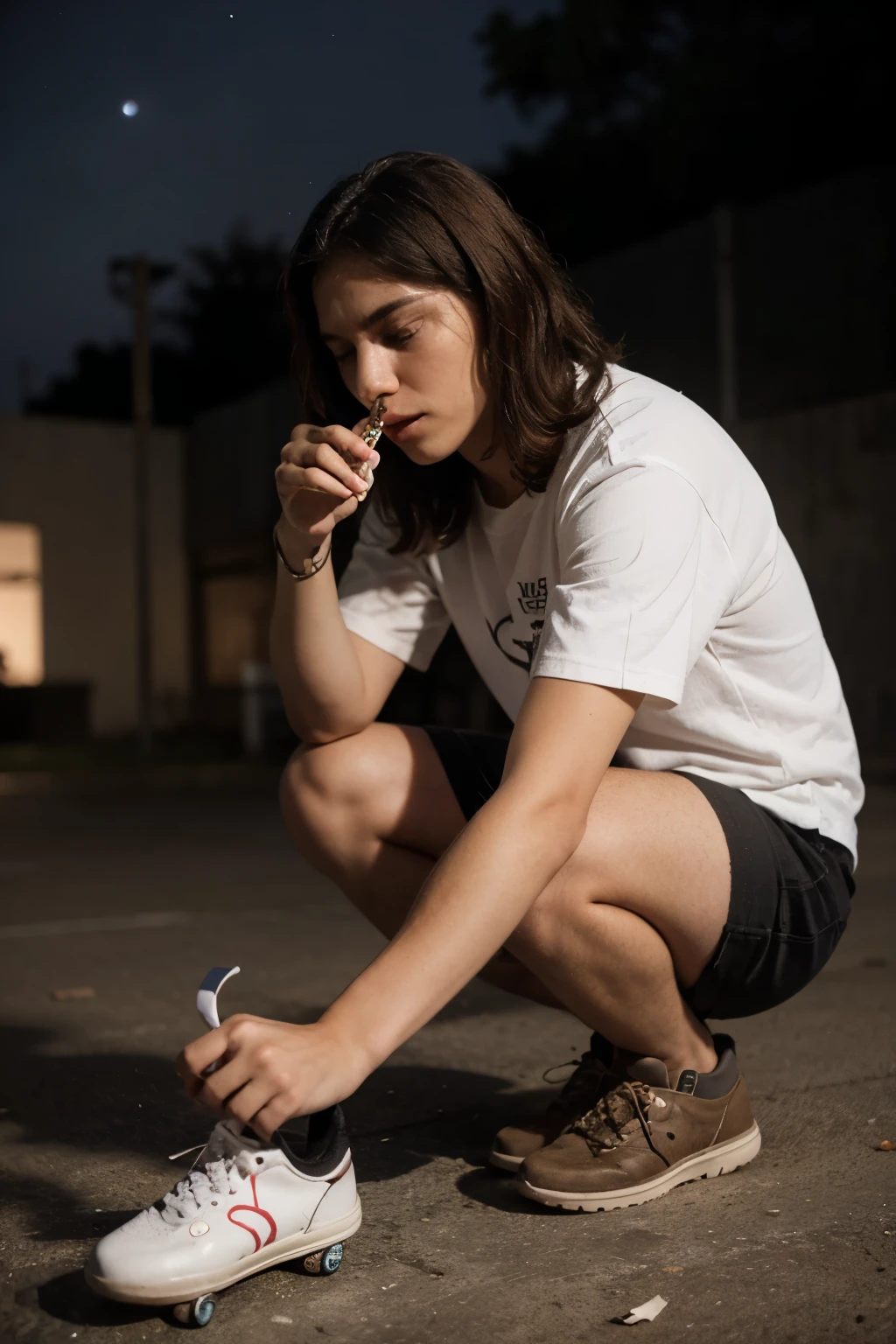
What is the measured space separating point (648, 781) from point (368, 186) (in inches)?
35.5

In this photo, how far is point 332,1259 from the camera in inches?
63.4

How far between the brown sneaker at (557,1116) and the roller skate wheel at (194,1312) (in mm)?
574

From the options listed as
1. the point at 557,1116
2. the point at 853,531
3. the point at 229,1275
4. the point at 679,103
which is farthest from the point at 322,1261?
the point at 679,103

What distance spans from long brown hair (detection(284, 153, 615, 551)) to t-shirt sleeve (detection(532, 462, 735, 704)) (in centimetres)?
19

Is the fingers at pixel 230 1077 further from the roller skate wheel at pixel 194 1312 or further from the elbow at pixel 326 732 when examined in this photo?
the elbow at pixel 326 732

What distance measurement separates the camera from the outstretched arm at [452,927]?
1.32 metres

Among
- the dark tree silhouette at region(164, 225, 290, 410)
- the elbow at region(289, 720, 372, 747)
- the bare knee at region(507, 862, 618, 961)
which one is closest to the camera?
the bare knee at region(507, 862, 618, 961)

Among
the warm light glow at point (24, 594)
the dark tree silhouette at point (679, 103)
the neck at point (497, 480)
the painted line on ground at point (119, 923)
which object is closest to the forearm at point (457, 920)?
the neck at point (497, 480)

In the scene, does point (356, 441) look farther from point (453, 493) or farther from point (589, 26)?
point (589, 26)

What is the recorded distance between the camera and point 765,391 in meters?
12.5

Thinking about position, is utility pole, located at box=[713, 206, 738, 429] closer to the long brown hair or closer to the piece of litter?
the long brown hair

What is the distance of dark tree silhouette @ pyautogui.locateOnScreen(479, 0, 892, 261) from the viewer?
57.5 feet

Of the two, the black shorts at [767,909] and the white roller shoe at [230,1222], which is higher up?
the black shorts at [767,909]

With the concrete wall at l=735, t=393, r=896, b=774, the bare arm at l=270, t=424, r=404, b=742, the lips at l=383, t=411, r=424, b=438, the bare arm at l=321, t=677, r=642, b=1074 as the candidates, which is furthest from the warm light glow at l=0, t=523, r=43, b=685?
the bare arm at l=321, t=677, r=642, b=1074
